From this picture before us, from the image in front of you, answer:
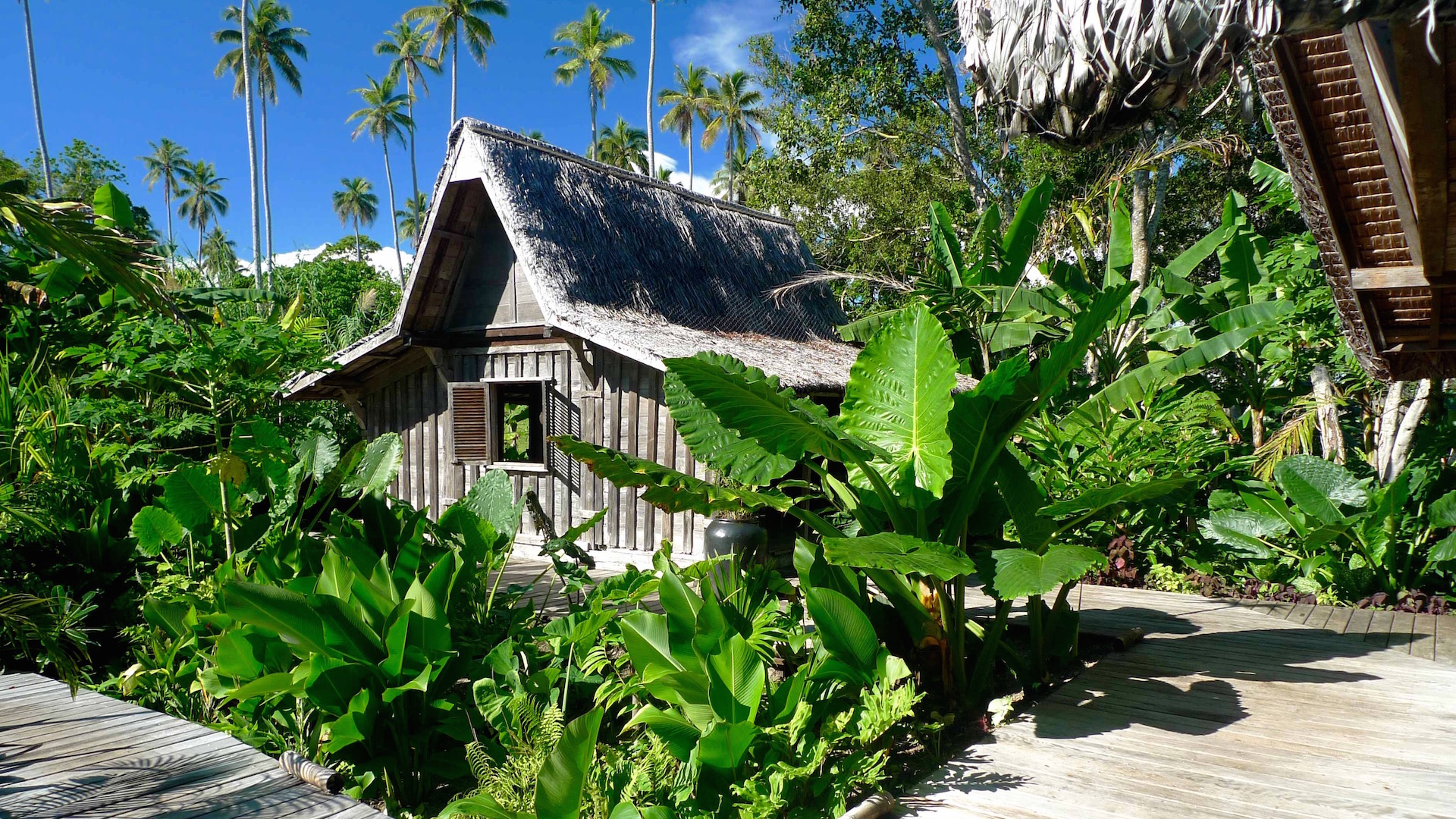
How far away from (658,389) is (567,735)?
5828mm

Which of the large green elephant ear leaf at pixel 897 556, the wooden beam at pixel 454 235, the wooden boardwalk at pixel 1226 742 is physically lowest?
the wooden boardwalk at pixel 1226 742

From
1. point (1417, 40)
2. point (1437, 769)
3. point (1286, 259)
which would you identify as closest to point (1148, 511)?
point (1286, 259)

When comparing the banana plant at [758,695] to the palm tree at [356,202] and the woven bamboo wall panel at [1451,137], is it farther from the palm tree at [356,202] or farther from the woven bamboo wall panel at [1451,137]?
the palm tree at [356,202]

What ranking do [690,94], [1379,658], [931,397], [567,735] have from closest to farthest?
[567,735] → [931,397] → [1379,658] → [690,94]

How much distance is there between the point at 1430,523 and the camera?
239 inches

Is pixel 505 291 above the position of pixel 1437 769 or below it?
above

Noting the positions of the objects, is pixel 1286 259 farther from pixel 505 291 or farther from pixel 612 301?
pixel 505 291

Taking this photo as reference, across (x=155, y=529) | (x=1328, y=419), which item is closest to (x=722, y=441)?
(x=155, y=529)

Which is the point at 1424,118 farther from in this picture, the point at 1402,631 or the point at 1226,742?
the point at 1402,631

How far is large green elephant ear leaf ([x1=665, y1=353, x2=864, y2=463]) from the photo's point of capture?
12.0ft

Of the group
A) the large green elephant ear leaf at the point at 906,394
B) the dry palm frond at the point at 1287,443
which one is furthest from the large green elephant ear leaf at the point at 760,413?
the dry palm frond at the point at 1287,443

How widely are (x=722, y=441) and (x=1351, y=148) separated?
3.00 metres

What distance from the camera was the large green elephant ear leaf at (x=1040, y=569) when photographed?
3.31m

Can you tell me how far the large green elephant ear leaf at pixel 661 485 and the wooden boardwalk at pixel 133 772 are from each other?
5.57ft
